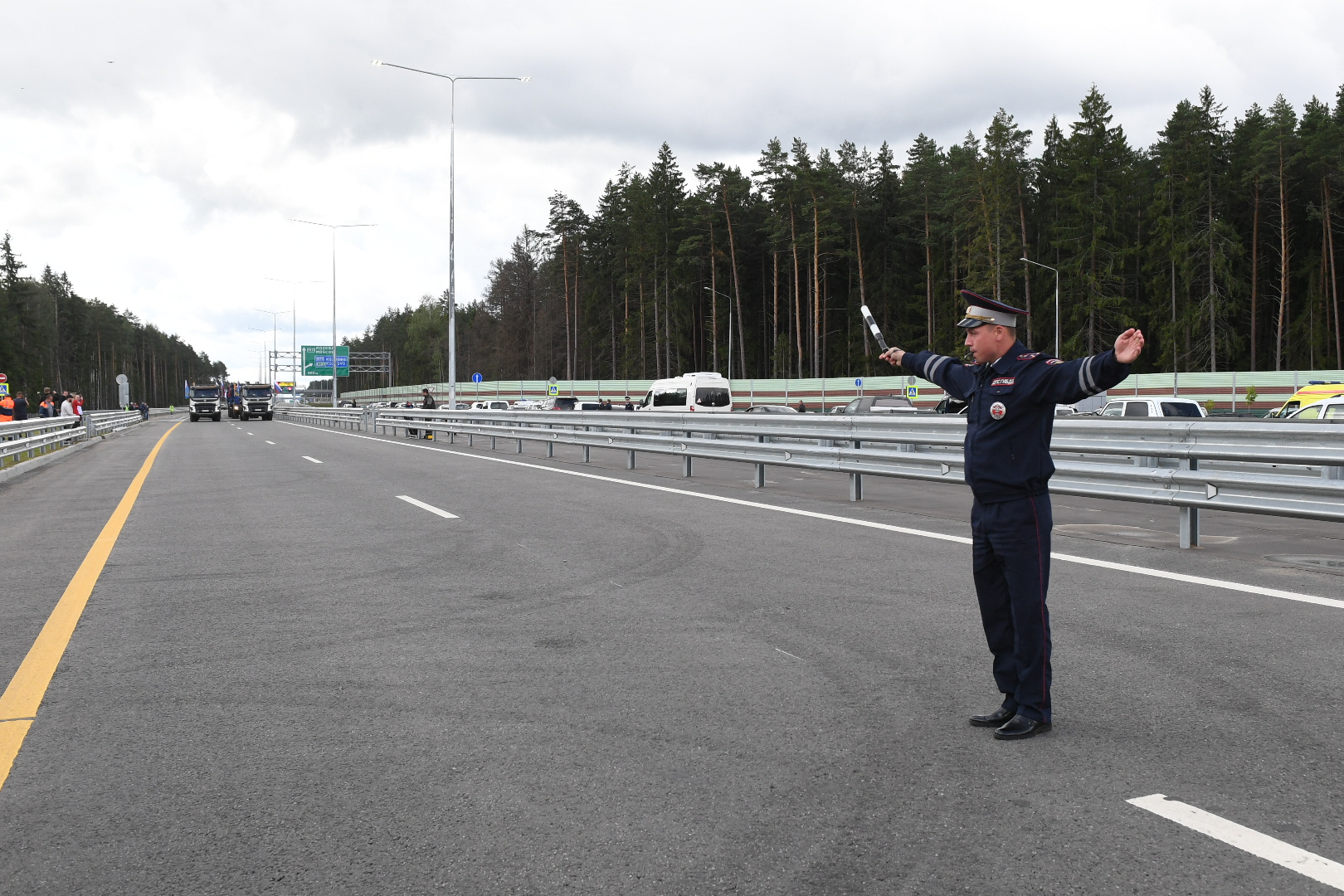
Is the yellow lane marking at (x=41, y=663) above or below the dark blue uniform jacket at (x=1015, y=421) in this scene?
below

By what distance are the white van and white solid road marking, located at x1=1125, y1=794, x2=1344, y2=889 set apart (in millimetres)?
27318

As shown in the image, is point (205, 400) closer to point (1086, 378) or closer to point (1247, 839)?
point (1086, 378)

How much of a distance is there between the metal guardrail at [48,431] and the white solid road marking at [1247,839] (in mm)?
20263

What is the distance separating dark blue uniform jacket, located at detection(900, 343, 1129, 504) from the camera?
4016mm

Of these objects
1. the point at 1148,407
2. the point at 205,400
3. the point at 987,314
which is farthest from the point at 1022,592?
the point at 205,400

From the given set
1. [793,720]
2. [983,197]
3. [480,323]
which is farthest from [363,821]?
[480,323]

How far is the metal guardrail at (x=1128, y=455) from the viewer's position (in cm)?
761

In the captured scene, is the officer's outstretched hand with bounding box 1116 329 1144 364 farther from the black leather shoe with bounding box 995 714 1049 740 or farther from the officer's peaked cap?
the black leather shoe with bounding box 995 714 1049 740

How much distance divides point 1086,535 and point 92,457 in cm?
2316

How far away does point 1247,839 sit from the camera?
9.95 ft

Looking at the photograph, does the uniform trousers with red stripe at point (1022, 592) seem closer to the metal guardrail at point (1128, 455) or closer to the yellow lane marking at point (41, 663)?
the metal guardrail at point (1128, 455)

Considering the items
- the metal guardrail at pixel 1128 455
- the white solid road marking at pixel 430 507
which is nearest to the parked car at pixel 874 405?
the metal guardrail at pixel 1128 455

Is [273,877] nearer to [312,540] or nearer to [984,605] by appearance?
[984,605]

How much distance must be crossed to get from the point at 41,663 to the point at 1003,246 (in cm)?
6872
